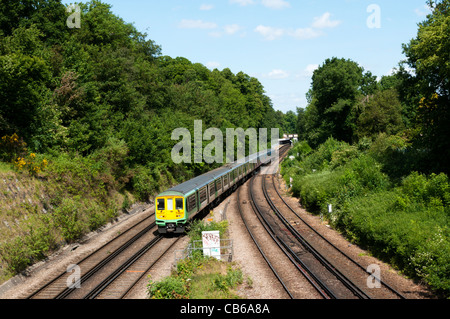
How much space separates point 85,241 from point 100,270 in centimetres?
552

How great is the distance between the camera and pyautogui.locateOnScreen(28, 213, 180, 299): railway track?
14.1m

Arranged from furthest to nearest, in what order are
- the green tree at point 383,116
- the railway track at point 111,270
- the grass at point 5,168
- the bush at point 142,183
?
1. the green tree at point 383,116
2. the bush at point 142,183
3. the grass at point 5,168
4. the railway track at point 111,270

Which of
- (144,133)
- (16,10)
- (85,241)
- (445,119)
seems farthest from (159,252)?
(16,10)

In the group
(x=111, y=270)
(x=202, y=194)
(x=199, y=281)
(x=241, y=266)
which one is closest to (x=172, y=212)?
(x=202, y=194)

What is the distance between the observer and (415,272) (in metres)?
14.3

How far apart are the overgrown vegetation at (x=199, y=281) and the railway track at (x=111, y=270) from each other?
1.65m

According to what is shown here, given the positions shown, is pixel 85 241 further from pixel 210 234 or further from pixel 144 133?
pixel 144 133

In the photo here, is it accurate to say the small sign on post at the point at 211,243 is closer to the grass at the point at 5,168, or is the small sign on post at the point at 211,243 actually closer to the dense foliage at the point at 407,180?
the dense foliage at the point at 407,180

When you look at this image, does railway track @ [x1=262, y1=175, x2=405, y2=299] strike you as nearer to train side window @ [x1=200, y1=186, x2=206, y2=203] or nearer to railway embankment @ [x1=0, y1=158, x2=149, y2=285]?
train side window @ [x1=200, y1=186, x2=206, y2=203]

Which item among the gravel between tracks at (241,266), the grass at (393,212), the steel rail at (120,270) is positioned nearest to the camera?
the gravel between tracks at (241,266)

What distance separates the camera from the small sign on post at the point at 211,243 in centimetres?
1644

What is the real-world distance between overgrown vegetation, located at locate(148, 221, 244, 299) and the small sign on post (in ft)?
0.85

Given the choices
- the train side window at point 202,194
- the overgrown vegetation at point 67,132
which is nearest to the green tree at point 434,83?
the train side window at point 202,194

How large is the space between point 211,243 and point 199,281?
8.85ft
